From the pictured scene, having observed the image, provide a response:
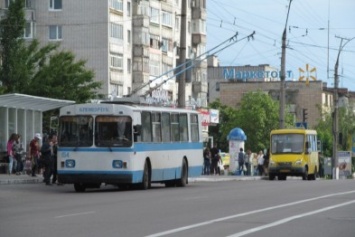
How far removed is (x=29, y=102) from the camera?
4459 centimetres

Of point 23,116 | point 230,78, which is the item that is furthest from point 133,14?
point 230,78

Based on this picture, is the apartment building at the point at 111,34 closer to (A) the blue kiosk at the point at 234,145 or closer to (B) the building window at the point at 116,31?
(B) the building window at the point at 116,31

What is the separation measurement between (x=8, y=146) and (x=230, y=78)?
112 m

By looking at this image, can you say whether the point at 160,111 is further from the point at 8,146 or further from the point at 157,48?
the point at 157,48

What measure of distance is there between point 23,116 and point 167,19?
166ft

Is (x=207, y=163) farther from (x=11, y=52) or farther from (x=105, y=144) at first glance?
(x=105, y=144)

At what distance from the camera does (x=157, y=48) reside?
94.9 meters

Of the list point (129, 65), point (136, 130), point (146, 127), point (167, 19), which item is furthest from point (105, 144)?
point (167, 19)

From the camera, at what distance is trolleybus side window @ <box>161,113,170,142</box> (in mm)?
37500

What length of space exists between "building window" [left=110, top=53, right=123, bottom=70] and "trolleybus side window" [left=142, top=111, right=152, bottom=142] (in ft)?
161

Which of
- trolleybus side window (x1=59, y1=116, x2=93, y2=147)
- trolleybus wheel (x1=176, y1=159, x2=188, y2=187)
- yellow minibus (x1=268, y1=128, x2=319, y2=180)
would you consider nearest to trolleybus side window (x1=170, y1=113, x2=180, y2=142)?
trolleybus wheel (x1=176, y1=159, x2=188, y2=187)

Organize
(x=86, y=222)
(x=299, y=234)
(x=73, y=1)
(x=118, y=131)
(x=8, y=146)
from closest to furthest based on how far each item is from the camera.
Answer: (x=299, y=234) → (x=86, y=222) → (x=118, y=131) → (x=8, y=146) → (x=73, y=1)

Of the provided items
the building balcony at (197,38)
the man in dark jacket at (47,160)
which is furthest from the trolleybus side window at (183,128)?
the building balcony at (197,38)

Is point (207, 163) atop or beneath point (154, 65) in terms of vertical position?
beneath
